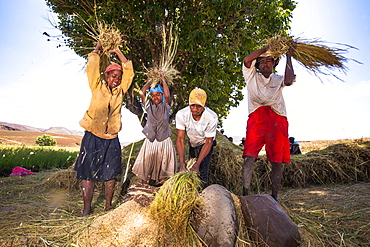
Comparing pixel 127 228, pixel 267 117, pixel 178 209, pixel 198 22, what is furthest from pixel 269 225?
pixel 198 22

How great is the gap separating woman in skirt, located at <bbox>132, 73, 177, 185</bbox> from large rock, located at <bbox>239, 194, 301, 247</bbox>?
4.14 feet

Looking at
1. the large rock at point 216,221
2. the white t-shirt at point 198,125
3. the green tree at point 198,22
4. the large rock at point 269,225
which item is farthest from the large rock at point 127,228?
the green tree at point 198,22

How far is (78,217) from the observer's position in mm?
2580

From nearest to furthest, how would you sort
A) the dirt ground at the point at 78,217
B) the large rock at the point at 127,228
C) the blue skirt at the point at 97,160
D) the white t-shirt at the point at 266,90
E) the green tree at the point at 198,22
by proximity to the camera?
the large rock at the point at 127,228 → the dirt ground at the point at 78,217 → the blue skirt at the point at 97,160 → the white t-shirt at the point at 266,90 → the green tree at the point at 198,22

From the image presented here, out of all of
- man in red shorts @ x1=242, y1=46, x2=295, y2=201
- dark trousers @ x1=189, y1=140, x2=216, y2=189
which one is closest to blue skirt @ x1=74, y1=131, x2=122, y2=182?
dark trousers @ x1=189, y1=140, x2=216, y2=189

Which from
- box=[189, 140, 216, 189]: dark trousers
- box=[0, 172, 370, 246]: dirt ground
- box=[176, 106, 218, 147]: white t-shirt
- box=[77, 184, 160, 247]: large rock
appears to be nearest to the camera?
box=[77, 184, 160, 247]: large rock

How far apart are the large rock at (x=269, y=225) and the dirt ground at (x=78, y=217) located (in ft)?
0.68

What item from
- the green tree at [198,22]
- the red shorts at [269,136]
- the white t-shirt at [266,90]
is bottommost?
the red shorts at [269,136]

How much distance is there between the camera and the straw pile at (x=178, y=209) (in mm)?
1871

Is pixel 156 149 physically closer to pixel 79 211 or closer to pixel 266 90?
pixel 79 211

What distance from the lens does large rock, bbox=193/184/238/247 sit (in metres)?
1.86

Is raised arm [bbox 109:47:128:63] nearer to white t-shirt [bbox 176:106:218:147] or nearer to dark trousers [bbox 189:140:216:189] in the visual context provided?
white t-shirt [bbox 176:106:218:147]

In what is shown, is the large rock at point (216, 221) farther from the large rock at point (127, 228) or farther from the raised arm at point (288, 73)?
the raised arm at point (288, 73)

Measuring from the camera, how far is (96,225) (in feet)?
6.56
